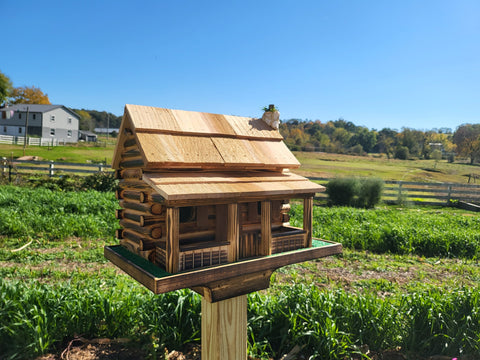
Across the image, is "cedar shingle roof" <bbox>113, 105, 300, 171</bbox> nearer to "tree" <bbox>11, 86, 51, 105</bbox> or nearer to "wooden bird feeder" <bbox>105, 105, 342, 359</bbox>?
"wooden bird feeder" <bbox>105, 105, 342, 359</bbox>

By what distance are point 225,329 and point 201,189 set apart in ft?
3.42

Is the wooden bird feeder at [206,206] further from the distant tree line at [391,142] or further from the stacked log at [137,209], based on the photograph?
the distant tree line at [391,142]

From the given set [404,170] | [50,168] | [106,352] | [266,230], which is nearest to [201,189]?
[266,230]

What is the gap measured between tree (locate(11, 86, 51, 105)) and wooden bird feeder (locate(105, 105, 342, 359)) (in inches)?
2609

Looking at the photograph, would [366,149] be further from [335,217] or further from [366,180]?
[335,217]

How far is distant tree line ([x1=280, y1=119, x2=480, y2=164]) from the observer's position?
4561cm

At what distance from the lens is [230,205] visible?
A: 1.95m

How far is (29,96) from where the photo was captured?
57719 millimetres

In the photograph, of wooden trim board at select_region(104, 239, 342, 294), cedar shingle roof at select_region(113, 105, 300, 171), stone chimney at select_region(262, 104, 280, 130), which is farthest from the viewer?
stone chimney at select_region(262, 104, 280, 130)

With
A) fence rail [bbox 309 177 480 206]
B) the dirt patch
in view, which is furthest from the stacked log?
fence rail [bbox 309 177 480 206]

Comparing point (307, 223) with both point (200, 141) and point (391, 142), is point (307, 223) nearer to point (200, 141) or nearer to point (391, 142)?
point (200, 141)

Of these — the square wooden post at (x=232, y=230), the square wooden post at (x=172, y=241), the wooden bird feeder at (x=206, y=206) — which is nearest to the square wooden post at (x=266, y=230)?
the wooden bird feeder at (x=206, y=206)

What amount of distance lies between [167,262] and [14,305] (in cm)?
279

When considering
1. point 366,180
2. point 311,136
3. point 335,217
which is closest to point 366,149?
point 311,136
